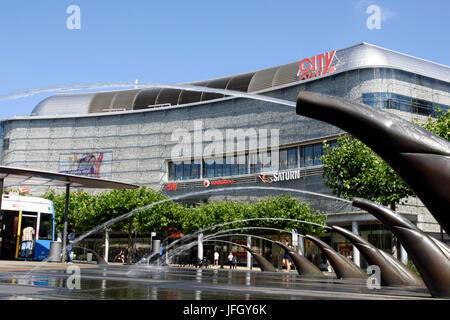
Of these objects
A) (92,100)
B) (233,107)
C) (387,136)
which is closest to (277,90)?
(233,107)

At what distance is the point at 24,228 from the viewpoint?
2620 cm

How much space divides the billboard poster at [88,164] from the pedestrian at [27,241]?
144ft

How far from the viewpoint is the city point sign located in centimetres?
5319

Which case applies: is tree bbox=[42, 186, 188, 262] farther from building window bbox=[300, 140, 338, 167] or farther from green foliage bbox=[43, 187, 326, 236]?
building window bbox=[300, 140, 338, 167]

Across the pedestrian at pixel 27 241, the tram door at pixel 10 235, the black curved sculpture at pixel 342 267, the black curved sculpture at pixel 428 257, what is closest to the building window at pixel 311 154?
the pedestrian at pixel 27 241

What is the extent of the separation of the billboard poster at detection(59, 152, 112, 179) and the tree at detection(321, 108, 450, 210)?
45.6 meters

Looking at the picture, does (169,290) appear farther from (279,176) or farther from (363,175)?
(279,176)

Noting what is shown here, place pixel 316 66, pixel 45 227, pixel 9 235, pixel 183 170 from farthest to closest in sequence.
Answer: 1. pixel 183 170
2. pixel 316 66
3. pixel 45 227
4. pixel 9 235

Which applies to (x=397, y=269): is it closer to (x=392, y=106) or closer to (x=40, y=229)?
(x=40, y=229)

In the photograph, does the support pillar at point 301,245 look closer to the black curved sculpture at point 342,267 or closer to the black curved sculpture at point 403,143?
the black curved sculpture at point 342,267

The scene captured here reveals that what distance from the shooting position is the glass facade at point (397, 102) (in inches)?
1877

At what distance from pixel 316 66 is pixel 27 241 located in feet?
124

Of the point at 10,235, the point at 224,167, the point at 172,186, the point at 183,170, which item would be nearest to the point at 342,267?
the point at 10,235
